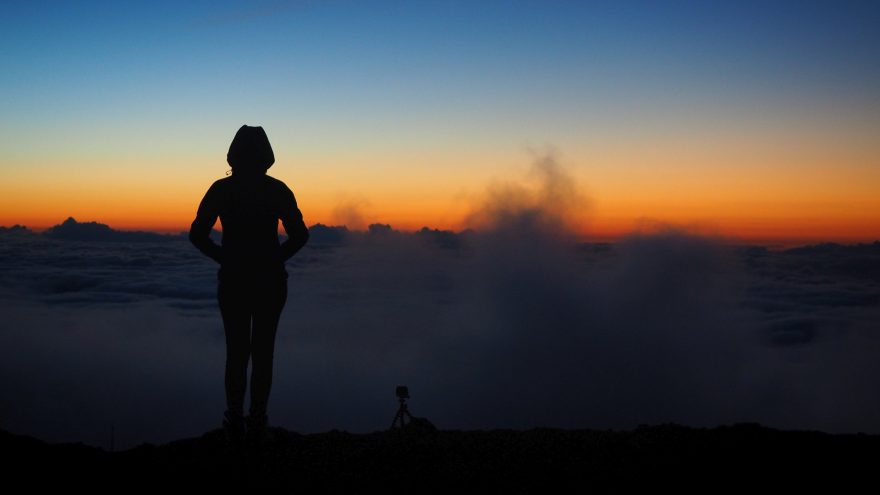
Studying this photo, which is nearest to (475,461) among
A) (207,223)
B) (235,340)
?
(235,340)

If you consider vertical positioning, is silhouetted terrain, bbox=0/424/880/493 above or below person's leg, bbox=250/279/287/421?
below

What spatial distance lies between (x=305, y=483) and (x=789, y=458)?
4496 mm

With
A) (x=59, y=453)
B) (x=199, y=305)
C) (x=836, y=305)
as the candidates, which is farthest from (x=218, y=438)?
(x=836, y=305)

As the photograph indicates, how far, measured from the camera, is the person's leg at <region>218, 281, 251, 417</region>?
642 cm

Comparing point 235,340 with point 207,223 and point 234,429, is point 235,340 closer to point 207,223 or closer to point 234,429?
point 234,429

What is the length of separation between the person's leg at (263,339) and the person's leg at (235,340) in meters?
0.09

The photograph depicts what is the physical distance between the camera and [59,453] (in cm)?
588

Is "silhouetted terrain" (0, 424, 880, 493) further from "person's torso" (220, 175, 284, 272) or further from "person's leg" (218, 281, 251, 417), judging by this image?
"person's torso" (220, 175, 284, 272)

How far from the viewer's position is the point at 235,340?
6.48m

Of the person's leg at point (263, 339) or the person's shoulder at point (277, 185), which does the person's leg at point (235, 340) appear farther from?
the person's shoulder at point (277, 185)

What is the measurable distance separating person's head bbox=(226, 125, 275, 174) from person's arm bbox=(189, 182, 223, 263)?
32cm

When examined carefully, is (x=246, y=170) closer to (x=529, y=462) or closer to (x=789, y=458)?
(x=529, y=462)

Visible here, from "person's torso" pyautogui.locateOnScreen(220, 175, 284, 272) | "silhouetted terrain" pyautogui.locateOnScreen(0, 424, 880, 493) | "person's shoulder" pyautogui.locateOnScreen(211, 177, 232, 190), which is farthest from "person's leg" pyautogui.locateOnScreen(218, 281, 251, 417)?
"person's shoulder" pyautogui.locateOnScreen(211, 177, 232, 190)

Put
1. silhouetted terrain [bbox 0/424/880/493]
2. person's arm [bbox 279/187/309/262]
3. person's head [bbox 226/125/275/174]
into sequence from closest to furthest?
1. silhouetted terrain [bbox 0/424/880/493]
2. person's head [bbox 226/125/275/174]
3. person's arm [bbox 279/187/309/262]
